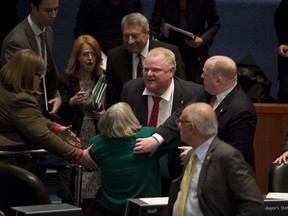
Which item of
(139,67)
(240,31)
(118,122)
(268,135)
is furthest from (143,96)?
(240,31)

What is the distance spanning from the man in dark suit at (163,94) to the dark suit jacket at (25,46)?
1132 millimetres

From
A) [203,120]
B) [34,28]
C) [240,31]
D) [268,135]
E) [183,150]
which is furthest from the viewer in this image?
[240,31]

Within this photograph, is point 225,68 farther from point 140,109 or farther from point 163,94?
point 140,109

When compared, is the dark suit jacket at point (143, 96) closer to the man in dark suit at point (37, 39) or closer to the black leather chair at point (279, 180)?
the black leather chair at point (279, 180)

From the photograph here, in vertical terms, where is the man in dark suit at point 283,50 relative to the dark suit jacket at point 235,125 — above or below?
above

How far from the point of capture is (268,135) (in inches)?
349

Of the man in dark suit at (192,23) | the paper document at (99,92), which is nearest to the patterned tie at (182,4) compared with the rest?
the man in dark suit at (192,23)

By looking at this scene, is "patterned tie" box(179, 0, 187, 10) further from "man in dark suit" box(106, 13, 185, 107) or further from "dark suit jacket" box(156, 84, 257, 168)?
"dark suit jacket" box(156, 84, 257, 168)

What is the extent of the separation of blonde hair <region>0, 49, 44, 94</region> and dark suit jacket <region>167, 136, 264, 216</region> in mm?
1829

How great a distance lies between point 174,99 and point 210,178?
5.51 ft

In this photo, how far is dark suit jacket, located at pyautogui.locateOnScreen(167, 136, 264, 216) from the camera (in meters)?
5.56

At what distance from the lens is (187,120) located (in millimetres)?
5781

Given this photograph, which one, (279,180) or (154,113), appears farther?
(154,113)

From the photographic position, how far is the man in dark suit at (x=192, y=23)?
908 cm
